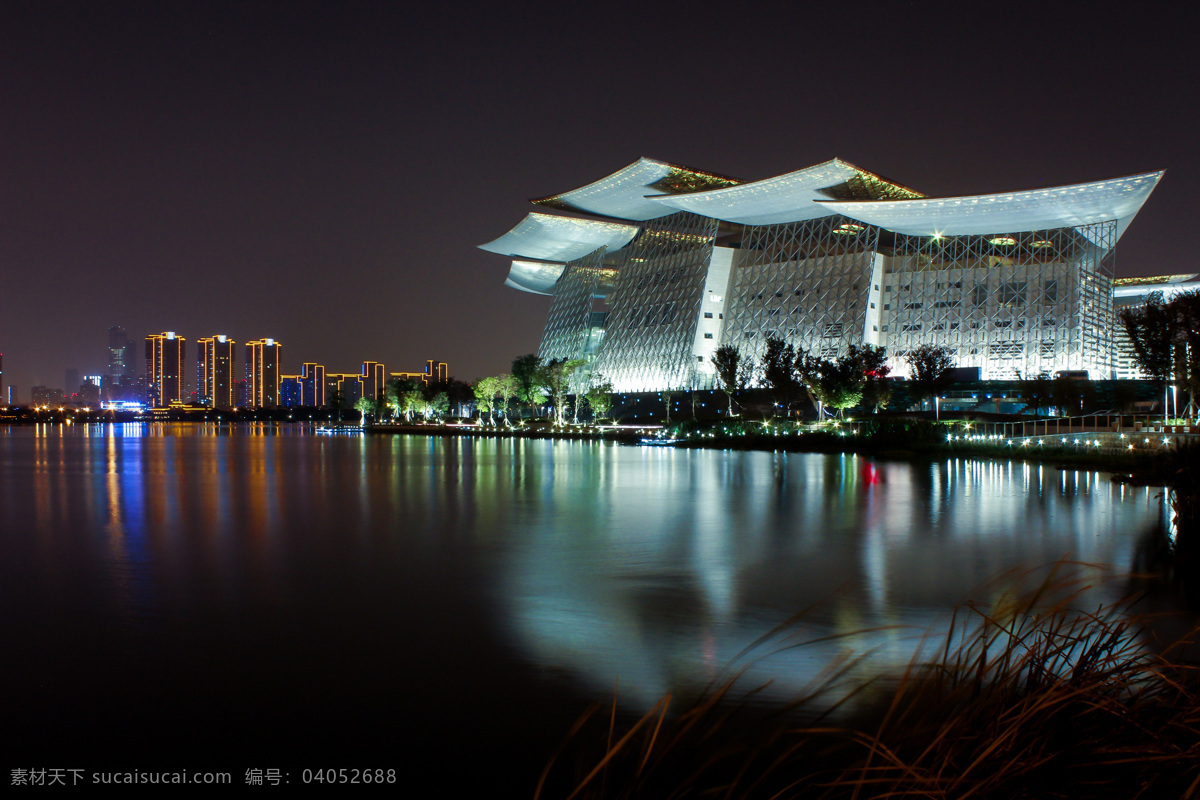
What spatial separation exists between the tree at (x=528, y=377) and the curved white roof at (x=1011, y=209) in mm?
24029

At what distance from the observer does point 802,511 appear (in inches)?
532

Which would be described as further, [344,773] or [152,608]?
[152,608]

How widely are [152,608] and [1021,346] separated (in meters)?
52.9

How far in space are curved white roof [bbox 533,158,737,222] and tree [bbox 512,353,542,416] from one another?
12377mm

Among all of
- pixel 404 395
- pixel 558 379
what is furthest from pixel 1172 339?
pixel 404 395

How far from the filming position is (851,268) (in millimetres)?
54750

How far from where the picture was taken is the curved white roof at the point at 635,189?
57.7m

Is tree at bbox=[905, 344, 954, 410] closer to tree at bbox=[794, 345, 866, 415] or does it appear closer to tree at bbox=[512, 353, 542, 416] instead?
tree at bbox=[794, 345, 866, 415]

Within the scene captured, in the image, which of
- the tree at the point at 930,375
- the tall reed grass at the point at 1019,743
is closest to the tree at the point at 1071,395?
the tree at the point at 930,375

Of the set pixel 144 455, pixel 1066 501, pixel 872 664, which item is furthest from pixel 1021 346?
pixel 872 664

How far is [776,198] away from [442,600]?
50.5m

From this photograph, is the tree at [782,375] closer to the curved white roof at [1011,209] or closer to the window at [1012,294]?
the curved white roof at [1011,209]

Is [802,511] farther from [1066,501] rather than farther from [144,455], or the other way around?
[144,455]

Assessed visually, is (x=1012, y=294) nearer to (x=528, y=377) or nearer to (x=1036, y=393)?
(x=1036, y=393)
